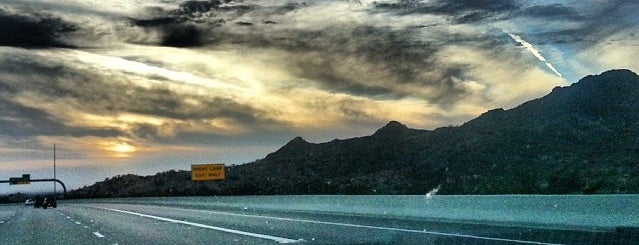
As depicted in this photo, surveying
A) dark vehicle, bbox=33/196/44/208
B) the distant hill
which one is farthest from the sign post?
dark vehicle, bbox=33/196/44/208

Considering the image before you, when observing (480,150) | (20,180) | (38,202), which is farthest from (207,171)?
(20,180)

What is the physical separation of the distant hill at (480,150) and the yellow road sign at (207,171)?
17.7 metres

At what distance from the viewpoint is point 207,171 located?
75.9 meters

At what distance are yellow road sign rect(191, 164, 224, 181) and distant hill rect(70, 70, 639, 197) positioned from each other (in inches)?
697

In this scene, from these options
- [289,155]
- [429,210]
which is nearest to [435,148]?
[289,155]

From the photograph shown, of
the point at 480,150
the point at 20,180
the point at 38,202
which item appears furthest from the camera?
the point at 20,180

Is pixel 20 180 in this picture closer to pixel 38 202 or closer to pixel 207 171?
pixel 38 202

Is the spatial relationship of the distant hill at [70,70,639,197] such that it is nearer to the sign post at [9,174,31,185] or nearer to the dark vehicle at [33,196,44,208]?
the sign post at [9,174,31,185]

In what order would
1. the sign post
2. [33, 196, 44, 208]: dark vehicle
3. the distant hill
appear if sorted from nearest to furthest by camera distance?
[33, 196, 44, 208]: dark vehicle
the distant hill
the sign post

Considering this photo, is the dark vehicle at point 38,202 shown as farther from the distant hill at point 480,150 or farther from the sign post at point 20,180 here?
the sign post at point 20,180

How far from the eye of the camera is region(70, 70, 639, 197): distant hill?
110750mm

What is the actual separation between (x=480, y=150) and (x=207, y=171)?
6156 centimetres

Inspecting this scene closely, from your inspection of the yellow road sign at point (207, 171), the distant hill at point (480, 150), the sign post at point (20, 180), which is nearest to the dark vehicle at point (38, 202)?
the distant hill at point (480, 150)

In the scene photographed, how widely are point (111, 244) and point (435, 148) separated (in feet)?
407
